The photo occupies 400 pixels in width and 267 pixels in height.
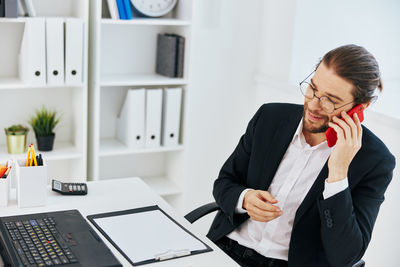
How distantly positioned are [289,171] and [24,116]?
1667 millimetres

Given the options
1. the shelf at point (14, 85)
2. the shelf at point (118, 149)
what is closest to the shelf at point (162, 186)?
the shelf at point (118, 149)

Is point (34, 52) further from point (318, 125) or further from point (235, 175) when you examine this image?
point (318, 125)

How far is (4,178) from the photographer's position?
1.80 metres

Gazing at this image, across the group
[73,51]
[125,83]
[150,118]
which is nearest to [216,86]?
[150,118]

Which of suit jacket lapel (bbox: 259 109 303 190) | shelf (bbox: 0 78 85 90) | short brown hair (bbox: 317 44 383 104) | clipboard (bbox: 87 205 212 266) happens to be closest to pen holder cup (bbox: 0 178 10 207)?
clipboard (bbox: 87 205 212 266)

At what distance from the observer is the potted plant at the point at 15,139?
2.81 m

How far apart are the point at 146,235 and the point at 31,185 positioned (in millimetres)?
432

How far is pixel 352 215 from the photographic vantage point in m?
1.72

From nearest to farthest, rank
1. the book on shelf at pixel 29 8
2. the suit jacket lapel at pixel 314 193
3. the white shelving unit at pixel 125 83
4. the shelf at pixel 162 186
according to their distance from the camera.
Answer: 1. the suit jacket lapel at pixel 314 193
2. the book on shelf at pixel 29 8
3. the white shelving unit at pixel 125 83
4. the shelf at pixel 162 186

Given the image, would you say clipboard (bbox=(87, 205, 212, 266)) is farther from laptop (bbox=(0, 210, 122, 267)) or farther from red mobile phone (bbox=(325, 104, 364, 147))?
red mobile phone (bbox=(325, 104, 364, 147))

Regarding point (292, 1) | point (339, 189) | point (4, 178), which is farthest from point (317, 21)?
point (4, 178)

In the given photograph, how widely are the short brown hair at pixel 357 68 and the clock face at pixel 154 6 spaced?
1.44 metres

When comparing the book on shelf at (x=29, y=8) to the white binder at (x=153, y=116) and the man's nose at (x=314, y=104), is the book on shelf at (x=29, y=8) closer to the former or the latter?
the white binder at (x=153, y=116)

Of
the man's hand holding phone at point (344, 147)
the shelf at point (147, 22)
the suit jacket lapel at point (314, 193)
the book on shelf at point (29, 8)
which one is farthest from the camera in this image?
Result: the shelf at point (147, 22)
